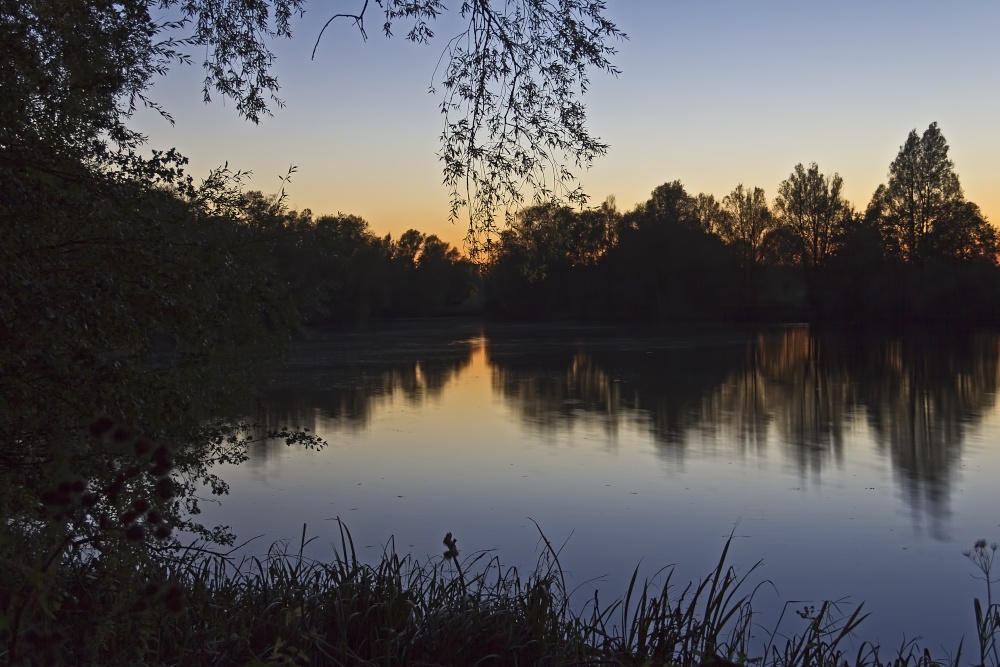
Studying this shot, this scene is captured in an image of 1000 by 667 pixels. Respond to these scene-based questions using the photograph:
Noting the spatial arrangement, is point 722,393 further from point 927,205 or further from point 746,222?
point 746,222

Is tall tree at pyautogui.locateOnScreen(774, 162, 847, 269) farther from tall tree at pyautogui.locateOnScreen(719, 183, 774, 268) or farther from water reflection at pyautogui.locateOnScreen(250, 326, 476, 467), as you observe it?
water reflection at pyautogui.locateOnScreen(250, 326, 476, 467)

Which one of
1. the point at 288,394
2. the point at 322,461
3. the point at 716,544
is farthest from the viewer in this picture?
the point at 288,394

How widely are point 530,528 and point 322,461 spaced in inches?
182

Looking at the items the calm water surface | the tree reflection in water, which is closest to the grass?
the calm water surface

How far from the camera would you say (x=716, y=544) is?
8453 mm

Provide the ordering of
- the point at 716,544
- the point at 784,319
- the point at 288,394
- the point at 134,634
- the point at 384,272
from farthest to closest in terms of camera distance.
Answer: the point at 384,272
the point at 784,319
the point at 288,394
the point at 716,544
the point at 134,634

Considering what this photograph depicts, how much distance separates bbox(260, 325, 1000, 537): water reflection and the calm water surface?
→ 0.09 meters

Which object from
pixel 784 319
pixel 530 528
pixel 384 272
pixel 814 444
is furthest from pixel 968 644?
pixel 384 272

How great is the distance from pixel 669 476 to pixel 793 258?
160 ft

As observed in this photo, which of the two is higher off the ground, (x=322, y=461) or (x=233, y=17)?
(x=233, y=17)

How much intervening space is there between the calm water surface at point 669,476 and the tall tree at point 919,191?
996 inches

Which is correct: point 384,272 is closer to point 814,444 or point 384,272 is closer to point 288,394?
point 288,394

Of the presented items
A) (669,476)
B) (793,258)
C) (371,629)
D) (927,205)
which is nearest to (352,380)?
(669,476)

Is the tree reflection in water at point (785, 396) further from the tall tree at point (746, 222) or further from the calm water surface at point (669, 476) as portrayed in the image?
the tall tree at point (746, 222)
